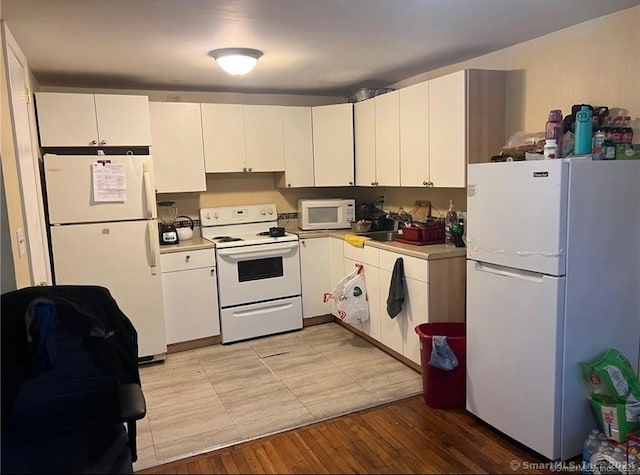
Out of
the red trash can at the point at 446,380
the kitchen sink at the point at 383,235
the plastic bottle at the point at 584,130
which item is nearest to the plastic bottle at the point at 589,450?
the red trash can at the point at 446,380

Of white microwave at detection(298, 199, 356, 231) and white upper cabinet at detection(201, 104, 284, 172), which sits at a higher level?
white upper cabinet at detection(201, 104, 284, 172)

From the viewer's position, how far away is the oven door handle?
3973 millimetres

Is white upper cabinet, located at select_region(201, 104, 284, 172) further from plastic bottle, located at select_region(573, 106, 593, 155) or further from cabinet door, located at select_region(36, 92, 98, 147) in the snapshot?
plastic bottle, located at select_region(573, 106, 593, 155)

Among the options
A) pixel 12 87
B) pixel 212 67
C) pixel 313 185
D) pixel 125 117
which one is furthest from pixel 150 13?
pixel 313 185

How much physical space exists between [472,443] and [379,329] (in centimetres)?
134

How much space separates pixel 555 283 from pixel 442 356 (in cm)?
88

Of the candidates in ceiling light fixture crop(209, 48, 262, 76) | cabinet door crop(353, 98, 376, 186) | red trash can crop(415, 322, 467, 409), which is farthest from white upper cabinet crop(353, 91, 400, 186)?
red trash can crop(415, 322, 467, 409)

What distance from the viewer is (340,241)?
4.29 meters

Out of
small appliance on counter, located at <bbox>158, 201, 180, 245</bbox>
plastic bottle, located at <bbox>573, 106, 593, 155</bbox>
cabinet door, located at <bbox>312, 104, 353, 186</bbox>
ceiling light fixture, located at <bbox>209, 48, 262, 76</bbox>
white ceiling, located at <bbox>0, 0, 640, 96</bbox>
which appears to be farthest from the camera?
cabinet door, located at <bbox>312, 104, 353, 186</bbox>

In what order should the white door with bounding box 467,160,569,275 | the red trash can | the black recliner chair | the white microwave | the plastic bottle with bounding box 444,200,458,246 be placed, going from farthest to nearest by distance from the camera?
the white microwave < the plastic bottle with bounding box 444,200,458,246 < the red trash can < the white door with bounding box 467,160,569,275 < the black recliner chair

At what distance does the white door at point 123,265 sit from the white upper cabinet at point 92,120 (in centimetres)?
63

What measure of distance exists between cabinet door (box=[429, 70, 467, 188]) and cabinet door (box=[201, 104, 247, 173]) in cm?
175

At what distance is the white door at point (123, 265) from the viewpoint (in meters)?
3.43

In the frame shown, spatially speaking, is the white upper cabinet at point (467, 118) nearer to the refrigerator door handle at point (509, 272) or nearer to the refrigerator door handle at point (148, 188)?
the refrigerator door handle at point (509, 272)
